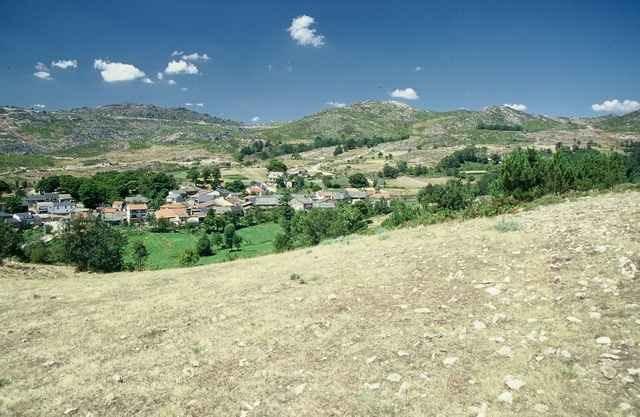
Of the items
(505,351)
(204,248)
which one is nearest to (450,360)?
(505,351)

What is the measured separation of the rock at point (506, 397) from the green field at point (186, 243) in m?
59.0

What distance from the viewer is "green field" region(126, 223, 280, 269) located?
227ft

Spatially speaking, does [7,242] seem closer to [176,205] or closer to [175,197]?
[176,205]

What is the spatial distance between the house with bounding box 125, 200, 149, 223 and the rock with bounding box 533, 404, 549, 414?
115 meters

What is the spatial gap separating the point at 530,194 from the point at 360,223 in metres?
52.8

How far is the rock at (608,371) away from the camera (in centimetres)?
658

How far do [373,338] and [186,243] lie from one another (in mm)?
80178

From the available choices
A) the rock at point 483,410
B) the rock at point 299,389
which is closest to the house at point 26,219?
the rock at point 299,389

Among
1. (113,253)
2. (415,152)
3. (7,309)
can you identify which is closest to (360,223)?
(113,253)

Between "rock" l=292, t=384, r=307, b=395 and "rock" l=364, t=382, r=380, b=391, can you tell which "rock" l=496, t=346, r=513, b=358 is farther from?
"rock" l=292, t=384, r=307, b=395

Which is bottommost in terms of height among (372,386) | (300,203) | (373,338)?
(300,203)

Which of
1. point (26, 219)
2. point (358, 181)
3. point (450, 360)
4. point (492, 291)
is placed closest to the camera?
point (450, 360)

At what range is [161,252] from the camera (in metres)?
75.7

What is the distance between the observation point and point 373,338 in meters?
9.08
